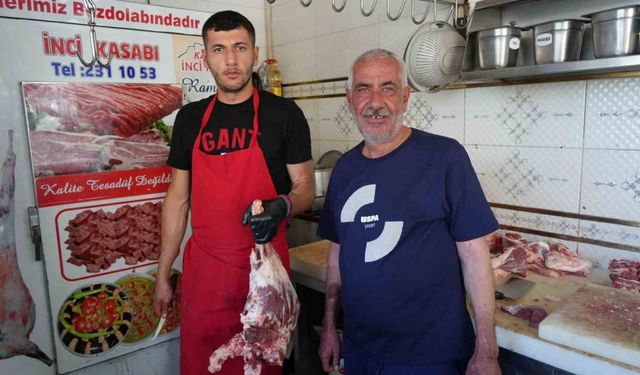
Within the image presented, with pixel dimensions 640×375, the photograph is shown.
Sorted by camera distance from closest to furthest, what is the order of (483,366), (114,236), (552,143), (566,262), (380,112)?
(483,366), (380,112), (566,262), (552,143), (114,236)

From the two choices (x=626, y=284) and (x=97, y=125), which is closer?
(x=626, y=284)

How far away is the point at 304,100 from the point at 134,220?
179 cm

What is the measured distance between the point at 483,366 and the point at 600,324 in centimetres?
47

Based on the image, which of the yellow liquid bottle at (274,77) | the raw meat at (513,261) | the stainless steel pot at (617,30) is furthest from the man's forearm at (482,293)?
the yellow liquid bottle at (274,77)

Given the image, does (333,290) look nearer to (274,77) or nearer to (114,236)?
(114,236)

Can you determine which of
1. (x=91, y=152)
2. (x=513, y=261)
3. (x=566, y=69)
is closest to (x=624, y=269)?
(x=513, y=261)

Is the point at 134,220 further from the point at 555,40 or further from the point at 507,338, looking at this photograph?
the point at 555,40

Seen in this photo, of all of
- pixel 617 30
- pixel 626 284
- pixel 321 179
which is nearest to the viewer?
pixel 617 30

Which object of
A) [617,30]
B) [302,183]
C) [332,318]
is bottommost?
[332,318]

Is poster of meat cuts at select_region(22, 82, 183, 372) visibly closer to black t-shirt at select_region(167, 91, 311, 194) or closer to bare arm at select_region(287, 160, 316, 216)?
black t-shirt at select_region(167, 91, 311, 194)

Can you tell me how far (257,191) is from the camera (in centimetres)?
199

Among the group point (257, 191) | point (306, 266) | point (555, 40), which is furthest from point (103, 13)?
point (555, 40)

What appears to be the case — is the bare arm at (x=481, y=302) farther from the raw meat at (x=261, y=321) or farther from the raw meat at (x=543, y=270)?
the raw meat at (x=543, y=270)

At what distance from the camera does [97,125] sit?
2348 millimetres
